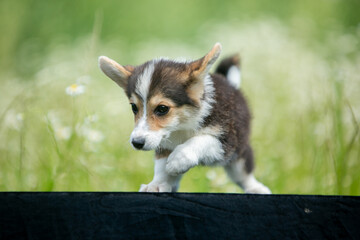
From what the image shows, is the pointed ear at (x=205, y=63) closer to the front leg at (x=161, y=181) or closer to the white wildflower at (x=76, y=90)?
the front leg at (x=161, y=181)

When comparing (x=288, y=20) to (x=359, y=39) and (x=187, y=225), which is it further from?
(x=187, y=225)

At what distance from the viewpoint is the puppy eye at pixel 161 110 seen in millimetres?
1986

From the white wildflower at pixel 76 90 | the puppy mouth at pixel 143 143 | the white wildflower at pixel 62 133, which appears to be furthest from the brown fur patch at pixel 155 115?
the white wildflower at pixel 62 133

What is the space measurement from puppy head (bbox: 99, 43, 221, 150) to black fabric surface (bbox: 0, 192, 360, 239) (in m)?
0.53

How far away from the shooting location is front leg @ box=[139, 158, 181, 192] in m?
2.01

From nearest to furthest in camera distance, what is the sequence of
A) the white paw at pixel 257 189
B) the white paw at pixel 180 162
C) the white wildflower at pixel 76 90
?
1. the white paw at pixel 180 162
2. the white wildflower at pixel 76 90
3. the white paw at pixel 257 189

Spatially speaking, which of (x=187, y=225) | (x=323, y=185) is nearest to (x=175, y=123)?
(x=187, y=225)

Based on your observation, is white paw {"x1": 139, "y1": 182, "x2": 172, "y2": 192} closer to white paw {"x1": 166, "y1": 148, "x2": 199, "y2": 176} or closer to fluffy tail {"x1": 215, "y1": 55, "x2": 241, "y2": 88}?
white paw {"x1": 166, "y1": 148, "x2": 199, "y2": 176}

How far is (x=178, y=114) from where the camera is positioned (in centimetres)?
204

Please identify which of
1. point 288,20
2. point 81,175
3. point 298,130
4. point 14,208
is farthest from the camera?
point 288,20

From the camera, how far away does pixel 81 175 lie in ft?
9.36

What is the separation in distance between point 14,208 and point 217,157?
1.05 meters

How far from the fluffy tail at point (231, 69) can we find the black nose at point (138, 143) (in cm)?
107

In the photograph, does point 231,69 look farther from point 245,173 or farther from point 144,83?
point 144,83
